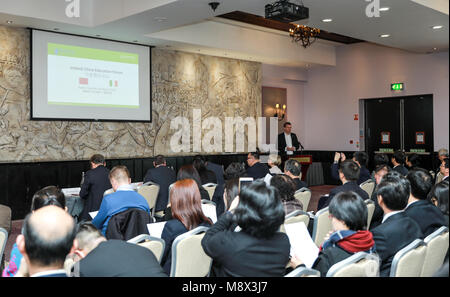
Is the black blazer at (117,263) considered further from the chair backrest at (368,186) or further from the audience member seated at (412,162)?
the audience member seated at (412,162)

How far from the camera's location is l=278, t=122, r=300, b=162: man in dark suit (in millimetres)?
11844

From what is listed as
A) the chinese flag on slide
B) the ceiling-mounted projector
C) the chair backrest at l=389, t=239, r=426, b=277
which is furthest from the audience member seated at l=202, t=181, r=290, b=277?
the chinese flag on slide

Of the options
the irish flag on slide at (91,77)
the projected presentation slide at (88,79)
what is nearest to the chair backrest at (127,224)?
the projected presentation slide at (88,79)

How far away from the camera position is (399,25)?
805 cm

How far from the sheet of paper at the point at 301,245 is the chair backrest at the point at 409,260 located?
589mm

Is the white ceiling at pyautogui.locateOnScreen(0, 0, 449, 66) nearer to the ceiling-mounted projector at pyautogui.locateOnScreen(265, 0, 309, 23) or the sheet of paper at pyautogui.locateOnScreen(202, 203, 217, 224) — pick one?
the ceiling-mounted projector at pyautogui.locateOnScreen(265, 0, 309, 23)

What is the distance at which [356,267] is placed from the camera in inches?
86.1

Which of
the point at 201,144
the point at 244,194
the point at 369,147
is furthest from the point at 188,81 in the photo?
the point at 244,194

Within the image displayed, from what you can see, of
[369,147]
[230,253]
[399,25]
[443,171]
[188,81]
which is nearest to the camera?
[230,253]

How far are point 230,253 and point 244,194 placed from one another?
33 centimetres

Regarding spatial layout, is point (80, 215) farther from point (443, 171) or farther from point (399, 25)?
point (399, 25)

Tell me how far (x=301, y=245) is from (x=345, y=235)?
406 millimetres

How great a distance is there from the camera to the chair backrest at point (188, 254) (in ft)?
9.35

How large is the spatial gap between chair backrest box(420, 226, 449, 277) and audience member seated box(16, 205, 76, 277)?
83.7 inches
